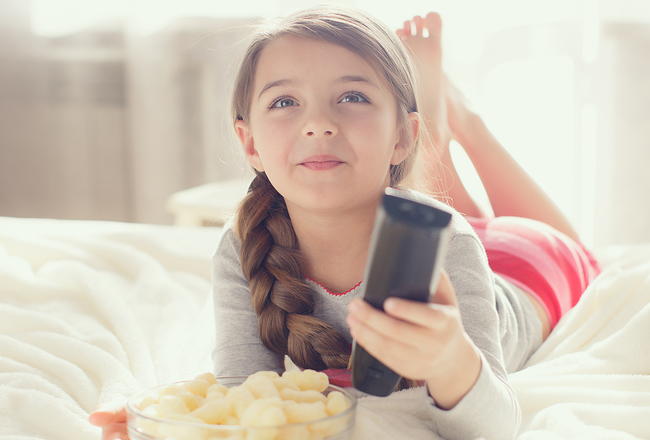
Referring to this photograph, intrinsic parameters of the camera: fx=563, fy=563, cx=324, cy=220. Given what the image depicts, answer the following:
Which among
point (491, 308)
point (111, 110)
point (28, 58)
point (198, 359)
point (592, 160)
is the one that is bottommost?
point (198, 359)

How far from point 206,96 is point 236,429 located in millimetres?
2205

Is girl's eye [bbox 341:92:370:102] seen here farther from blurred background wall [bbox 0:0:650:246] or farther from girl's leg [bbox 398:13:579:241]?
blurred background wall [bbox 0:0:650:246]

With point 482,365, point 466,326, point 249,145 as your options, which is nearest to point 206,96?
point 249,145

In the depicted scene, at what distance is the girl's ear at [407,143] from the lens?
816mm

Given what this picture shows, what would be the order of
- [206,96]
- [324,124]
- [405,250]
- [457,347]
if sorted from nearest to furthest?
[405,250] → [457,347] → [324,124] → [206,96]

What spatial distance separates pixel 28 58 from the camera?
7.57 feet

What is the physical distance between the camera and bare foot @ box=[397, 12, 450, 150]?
1.35 metres

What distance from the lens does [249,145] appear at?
34.3 inches

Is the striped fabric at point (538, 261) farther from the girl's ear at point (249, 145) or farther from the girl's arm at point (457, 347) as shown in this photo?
the girl's ear at point (249, 145)

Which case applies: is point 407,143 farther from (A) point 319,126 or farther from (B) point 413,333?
(B) point 413,333

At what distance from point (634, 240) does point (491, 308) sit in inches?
77.7

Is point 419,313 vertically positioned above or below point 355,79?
below

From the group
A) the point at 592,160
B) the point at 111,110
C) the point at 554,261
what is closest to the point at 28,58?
the point at 111,110

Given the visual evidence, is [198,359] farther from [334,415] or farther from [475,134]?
[475,134]
